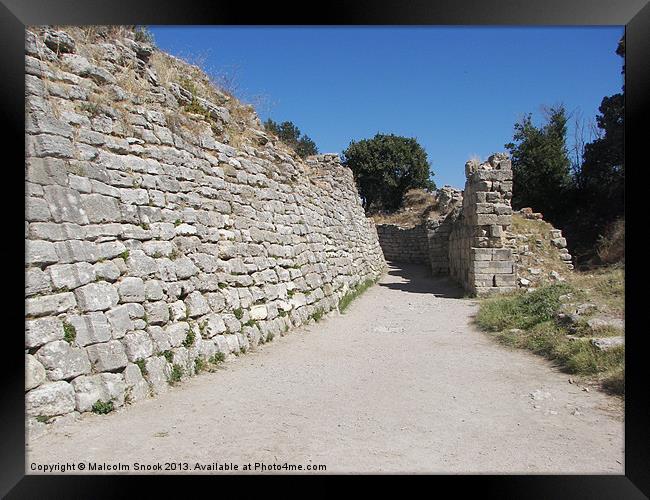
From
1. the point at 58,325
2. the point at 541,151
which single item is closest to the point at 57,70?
the point at 58,325

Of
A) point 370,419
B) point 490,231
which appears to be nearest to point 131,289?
point 370,419

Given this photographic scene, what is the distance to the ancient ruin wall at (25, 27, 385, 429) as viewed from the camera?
4.12 metres

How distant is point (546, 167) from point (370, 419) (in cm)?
2126

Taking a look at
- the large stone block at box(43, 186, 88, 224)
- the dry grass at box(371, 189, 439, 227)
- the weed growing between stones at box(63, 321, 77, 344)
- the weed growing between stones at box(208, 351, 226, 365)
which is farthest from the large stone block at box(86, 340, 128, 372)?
the dry grass at box(371, 189, 439, 227)

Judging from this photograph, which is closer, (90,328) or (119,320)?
(90,328)

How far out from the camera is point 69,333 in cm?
410

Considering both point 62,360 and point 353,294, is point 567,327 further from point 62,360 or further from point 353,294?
point 62,360

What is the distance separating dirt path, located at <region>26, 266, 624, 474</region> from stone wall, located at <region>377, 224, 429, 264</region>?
1729 centimetres

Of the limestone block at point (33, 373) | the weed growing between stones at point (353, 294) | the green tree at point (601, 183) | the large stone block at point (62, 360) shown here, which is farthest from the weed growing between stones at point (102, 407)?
the green tree at point (601, 183)

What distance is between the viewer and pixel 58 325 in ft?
13.2

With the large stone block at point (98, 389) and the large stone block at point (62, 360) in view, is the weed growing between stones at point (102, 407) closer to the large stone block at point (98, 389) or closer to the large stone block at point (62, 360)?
the large stone block at point (98, 389)

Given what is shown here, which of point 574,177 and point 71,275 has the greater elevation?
point 574,177
